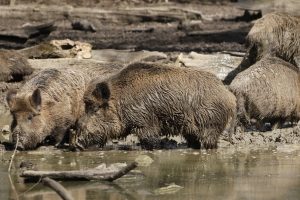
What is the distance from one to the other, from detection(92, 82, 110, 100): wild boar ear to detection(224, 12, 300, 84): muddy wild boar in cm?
421

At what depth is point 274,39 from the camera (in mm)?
14672

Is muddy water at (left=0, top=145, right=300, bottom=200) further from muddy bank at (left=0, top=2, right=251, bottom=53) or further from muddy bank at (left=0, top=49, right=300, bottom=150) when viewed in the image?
muddy bank at (left=0, top=2, right=251, bottom=53)

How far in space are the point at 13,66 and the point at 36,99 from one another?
449cm

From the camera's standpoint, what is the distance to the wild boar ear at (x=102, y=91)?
1097cm

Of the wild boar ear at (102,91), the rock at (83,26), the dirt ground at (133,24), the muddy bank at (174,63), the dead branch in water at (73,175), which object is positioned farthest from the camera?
the rock at (83,26)

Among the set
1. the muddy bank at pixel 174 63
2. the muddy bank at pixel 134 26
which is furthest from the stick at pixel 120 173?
the muddy bank at pixel 134 26

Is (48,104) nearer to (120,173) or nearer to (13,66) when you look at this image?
(120,173)

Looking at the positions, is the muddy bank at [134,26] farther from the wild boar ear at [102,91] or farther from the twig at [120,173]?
the twig at [120,173]

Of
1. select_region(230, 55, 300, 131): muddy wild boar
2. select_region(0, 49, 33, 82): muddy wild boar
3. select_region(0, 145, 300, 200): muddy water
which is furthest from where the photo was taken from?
select_region(0, 49, 33, 82): muddy wild boar

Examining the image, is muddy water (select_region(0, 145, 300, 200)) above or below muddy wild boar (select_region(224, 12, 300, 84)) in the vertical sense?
below

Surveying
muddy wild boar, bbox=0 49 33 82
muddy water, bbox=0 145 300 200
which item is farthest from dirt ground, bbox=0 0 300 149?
muddy water, bbox=0 145 300 200

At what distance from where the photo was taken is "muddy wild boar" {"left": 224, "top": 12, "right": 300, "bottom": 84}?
48.0ft

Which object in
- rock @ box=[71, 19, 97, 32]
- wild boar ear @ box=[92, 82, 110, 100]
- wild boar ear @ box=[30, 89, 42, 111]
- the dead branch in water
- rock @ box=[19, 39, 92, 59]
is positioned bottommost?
rock @ box=[71, 19, 97, 32]

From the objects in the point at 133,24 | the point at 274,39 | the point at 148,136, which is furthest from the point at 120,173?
the point at 133,24
